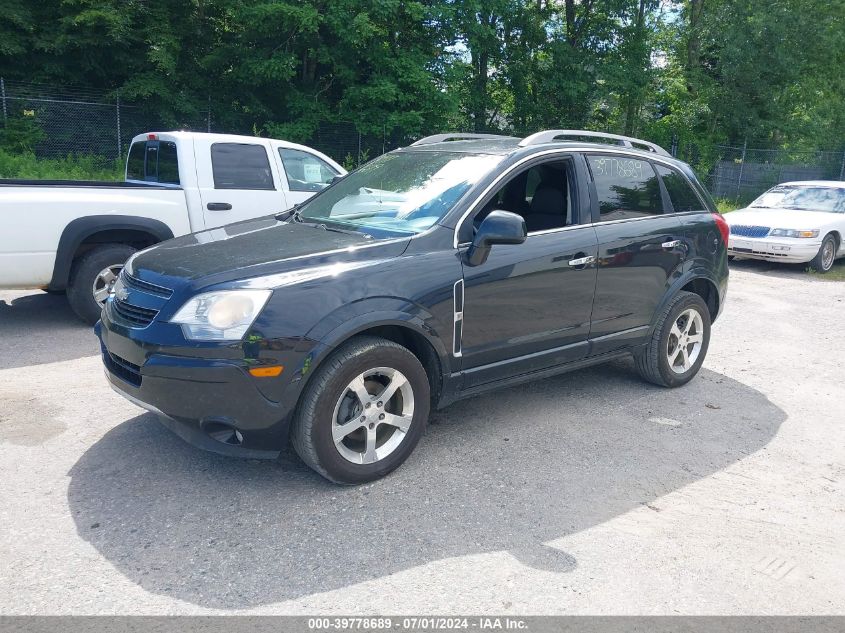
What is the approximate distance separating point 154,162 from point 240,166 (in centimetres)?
93

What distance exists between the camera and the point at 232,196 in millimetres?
7566

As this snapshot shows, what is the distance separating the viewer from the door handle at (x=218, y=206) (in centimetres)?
737

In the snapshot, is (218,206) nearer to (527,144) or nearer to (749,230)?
(527,144)

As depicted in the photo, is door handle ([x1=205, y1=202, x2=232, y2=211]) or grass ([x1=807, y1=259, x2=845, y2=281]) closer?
door handle ([x1=205, y1=202, x2=232, y2=211])

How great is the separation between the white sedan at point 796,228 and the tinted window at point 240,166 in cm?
774

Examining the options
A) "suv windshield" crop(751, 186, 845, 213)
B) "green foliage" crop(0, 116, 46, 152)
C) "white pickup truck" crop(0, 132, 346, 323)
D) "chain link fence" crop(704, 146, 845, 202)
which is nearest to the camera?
"white pickup truck" crop(0, 132, 346, 323)

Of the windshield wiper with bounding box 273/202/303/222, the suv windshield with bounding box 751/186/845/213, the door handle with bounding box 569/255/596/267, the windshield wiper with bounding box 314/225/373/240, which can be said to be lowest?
the door handle with bounding box 569/255/596/267

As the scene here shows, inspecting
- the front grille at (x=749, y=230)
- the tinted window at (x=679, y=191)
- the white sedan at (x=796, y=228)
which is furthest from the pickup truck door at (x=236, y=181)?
the front grille at (x=749, y=230)

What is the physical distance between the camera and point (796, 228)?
469 inches

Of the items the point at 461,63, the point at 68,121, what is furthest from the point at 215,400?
the point at 461,63

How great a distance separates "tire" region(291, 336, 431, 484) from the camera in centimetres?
354

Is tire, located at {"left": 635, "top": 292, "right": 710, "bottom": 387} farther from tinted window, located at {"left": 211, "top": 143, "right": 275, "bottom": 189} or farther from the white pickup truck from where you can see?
tinted window, located at {"left": 211, "top": 143, "right": 275, "bottom": 189}

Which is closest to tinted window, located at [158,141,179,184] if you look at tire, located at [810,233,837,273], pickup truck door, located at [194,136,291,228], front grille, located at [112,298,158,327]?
pickup truck door, located at [194,136,291,228]

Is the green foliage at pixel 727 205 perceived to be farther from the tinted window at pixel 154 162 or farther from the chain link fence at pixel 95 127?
the tinted window at pixel 154 162
